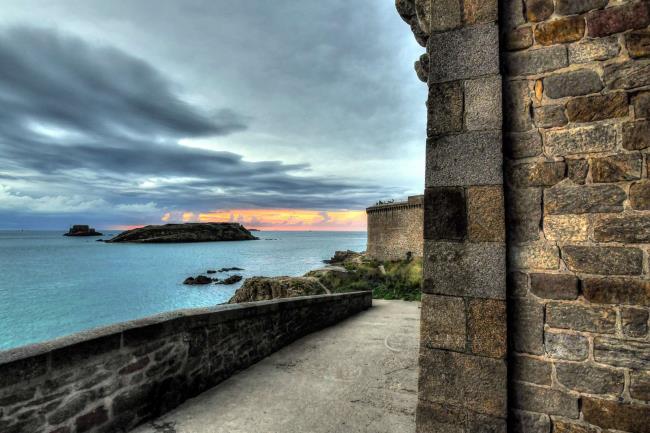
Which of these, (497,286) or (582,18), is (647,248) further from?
(582,18)

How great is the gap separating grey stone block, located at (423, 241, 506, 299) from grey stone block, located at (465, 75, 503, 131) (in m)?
0.86

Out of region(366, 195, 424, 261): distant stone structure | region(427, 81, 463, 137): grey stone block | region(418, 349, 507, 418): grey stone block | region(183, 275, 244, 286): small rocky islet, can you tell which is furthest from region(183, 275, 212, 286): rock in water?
region(427, 81, 463, 137): grey stone block

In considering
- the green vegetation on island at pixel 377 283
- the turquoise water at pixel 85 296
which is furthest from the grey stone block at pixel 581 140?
the turquoise water at pixel 85 296

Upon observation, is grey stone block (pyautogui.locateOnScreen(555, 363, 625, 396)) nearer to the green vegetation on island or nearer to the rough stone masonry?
the rough stone masonry

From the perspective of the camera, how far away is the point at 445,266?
254 centimetres

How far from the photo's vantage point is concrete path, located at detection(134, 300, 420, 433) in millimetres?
3480

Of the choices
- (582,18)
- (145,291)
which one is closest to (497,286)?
(582,18)

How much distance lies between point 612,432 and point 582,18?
2.66m

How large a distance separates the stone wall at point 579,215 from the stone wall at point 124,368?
11.0 feet

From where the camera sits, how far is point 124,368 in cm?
333

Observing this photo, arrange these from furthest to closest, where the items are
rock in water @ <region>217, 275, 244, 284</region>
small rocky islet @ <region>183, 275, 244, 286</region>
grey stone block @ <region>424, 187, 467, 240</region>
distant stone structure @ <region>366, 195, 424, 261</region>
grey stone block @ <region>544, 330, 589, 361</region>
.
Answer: small rocky islet @ <region>183, 275, 244, 286</region> → rock in water @ <region>217, 275, 244, 284</region> → distant stone structure @ <region>366, 195, 424, 261</region> → grey stone block @ <region>424, 187, 467, 240</region> → grey stone block @ <region>544, 330, 589, 361</region>

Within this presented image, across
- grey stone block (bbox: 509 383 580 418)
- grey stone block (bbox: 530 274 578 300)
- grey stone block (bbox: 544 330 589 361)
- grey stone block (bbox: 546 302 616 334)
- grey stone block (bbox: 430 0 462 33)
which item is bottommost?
grey stone block (bbox: 509 383 580 418)

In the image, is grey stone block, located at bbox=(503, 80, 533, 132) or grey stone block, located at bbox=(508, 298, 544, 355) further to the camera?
grey stone block, located at bbox=(503, 80, 533, 132)

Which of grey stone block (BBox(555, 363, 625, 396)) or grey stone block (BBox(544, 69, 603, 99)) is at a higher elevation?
grey stone block (BBox(544, 69, 603, 99))
